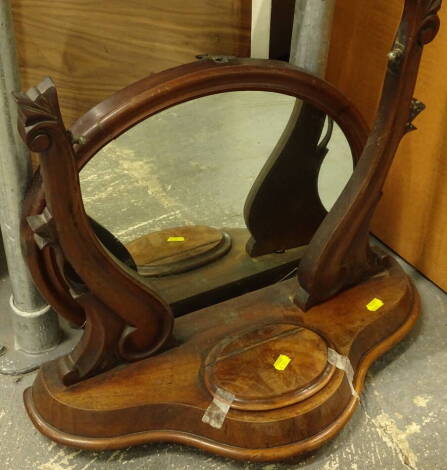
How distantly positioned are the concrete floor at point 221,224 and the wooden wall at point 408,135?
0.28 ft

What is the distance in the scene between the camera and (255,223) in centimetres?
122

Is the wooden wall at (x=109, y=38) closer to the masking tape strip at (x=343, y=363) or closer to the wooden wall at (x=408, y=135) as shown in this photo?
the wooden wall at (x=408, y=135)

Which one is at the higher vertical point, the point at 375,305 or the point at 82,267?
the point at 82,267

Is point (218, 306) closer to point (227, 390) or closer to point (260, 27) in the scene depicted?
point (227, 390)

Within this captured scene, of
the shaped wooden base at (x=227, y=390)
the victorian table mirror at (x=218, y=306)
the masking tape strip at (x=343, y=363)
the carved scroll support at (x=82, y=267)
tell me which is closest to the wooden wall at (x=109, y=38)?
the victorian table mirror at (x=218, y=306)

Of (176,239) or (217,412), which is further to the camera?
(176,239)

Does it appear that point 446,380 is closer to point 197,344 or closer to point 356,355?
point 356,355

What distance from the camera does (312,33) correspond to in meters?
1.09

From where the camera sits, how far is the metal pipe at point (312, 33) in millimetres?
1070

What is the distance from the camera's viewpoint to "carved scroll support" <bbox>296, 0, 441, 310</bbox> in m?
Answer: 0.94

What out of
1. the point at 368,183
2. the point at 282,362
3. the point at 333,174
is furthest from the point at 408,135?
the point at 282,362

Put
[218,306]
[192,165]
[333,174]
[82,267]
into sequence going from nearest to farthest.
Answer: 1. [82,267]
2. [218,306]
3. [333,174]
4. [192,165]

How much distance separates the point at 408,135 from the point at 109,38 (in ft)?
1.93

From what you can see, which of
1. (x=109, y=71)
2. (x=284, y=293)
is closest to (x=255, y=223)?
(x=284, y=293)
